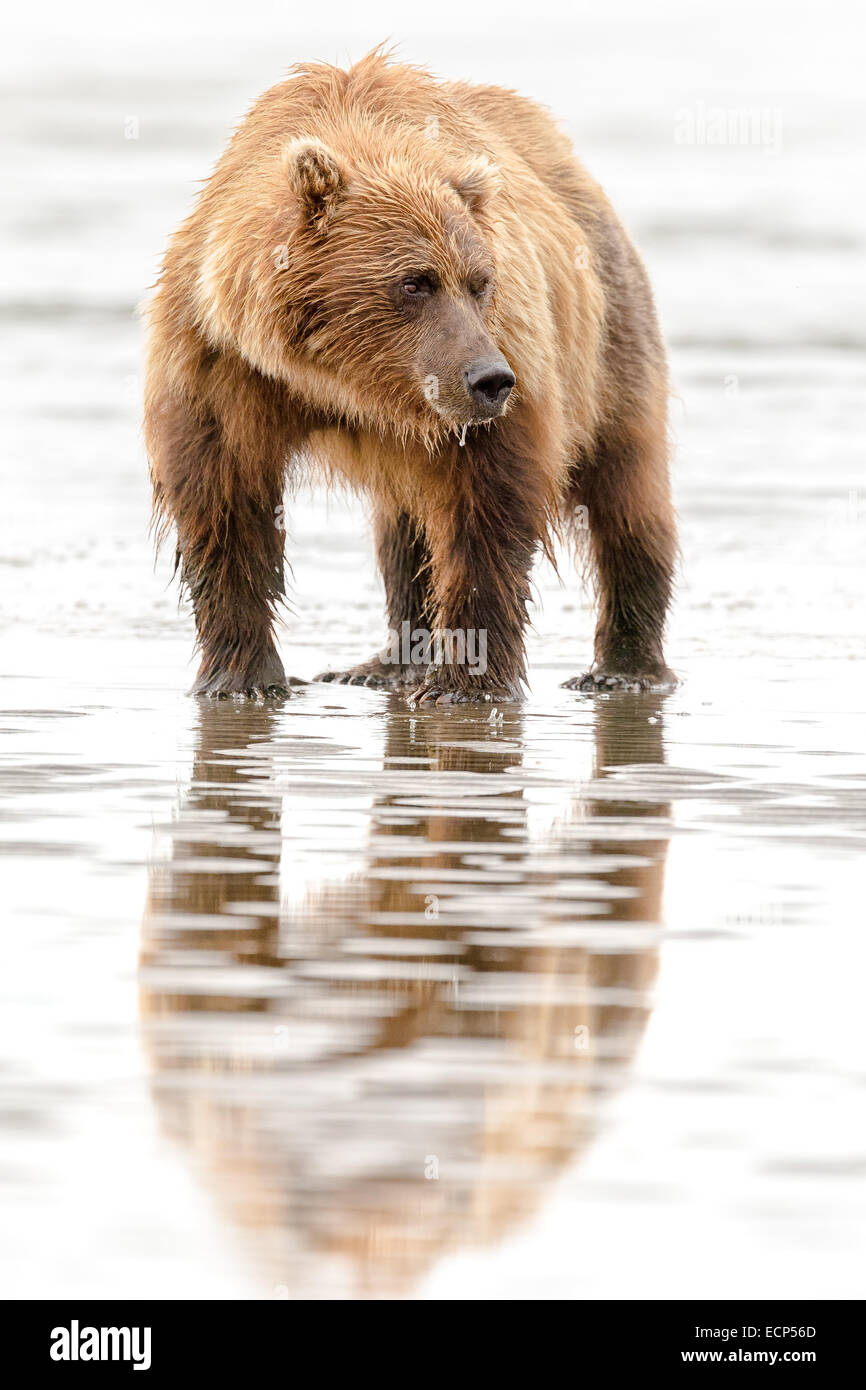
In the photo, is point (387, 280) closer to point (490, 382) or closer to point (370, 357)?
point (370, 357)

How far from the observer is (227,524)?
8.25 m

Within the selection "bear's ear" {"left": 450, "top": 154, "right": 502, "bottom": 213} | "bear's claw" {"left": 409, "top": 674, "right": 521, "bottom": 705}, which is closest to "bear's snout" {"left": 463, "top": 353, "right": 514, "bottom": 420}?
"bear's ear" {"left": 450, "top": 154, "right": 502, "bottom": 213}

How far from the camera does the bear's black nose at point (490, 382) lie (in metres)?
7.41

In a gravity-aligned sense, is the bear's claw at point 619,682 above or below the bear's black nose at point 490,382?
below

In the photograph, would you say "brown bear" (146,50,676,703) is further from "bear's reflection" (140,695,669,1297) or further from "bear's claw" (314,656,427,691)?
"bear's reflection" (140,695,669,1297)

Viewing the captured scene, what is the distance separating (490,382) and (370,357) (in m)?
0.56

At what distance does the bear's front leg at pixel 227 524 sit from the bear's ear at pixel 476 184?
1.05 metres

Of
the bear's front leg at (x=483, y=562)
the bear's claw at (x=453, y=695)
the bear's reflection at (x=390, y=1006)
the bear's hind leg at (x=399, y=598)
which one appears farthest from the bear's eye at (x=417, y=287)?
the bear's reflection at (x=390, y=1006)

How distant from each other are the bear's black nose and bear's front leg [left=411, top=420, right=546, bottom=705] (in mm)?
477

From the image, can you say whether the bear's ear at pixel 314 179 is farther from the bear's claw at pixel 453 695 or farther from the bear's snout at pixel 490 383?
the bear's claw at pixel 453 695

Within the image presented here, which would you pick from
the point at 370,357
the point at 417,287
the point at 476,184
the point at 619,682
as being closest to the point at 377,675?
A: the point at 619,682

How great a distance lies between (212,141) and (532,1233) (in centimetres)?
3290

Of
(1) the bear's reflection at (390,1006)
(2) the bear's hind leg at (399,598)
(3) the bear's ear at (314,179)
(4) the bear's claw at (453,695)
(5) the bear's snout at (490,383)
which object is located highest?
(3) the bear's ear at (314,179)

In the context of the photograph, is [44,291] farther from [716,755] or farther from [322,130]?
[716,755]
